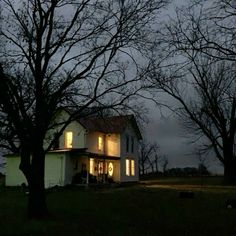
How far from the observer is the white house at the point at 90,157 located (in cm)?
4403

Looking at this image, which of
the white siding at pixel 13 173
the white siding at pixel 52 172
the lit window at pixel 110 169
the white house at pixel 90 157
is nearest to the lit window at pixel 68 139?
the white house at pixel 90 157

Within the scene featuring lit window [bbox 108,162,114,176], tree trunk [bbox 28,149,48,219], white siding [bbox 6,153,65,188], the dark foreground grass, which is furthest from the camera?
lit window [bbox 108,162,114,176]

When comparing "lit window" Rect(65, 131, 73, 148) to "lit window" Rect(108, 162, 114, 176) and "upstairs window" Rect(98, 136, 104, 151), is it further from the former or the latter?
"lit window" Rect(108, 162, 114, 176)

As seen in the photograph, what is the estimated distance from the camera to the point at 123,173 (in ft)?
171

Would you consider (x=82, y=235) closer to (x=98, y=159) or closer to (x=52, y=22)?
(x=52, y=22)

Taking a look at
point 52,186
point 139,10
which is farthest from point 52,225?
point 52,186

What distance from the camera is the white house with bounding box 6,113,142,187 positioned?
4403cm

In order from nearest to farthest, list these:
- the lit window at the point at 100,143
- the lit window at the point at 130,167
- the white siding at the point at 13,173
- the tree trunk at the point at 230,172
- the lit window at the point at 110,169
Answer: the white siding at the point at 13,173
the tree trunk at the point at 230,172
the lit window at the point at 100,143
the lit window at the point at 110,169
the lit window at the point at 130,167

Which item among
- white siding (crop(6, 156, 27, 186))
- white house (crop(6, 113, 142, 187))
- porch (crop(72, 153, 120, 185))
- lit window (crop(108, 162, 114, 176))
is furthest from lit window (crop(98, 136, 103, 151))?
white siding (crop(6, 156, 27, 186))

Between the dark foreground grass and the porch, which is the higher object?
the porch

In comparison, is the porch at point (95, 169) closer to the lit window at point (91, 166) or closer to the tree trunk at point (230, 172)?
the lit window at point (91, 166)

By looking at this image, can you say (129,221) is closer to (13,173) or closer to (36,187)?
(36,187)

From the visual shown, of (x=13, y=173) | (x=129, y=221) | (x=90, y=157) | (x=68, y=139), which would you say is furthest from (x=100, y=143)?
(x=129, y=221)

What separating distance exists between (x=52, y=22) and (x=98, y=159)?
105 ft
